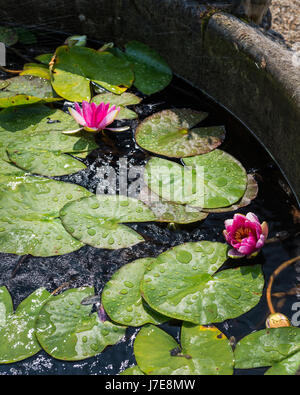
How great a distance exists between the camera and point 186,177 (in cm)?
197

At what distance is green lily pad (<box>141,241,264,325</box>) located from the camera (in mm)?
1479

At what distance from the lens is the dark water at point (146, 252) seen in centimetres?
142

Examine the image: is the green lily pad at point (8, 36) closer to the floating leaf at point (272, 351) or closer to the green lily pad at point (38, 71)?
the green lily pad at point (38, 71)

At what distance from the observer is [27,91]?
248cm

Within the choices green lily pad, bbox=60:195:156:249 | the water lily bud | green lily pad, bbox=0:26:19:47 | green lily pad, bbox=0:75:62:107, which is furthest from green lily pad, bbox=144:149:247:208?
green lily pad, bbox=0:26:19:47

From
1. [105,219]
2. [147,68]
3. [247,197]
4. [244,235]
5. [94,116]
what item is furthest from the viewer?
[147,68]

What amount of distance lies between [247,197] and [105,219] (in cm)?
65

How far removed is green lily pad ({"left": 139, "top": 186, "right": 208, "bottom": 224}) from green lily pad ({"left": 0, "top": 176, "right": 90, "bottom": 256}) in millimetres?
293

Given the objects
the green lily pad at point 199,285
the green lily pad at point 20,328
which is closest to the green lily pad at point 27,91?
the green lily pad at point 20,328

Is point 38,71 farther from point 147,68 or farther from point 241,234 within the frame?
point 241,234

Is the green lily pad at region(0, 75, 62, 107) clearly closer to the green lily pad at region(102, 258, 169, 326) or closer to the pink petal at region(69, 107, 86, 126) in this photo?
the pink petal at region(69, 107, 86, 126)

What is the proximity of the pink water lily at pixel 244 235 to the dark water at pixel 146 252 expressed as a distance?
0.20 ft

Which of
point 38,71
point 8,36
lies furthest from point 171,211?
point 8,36
